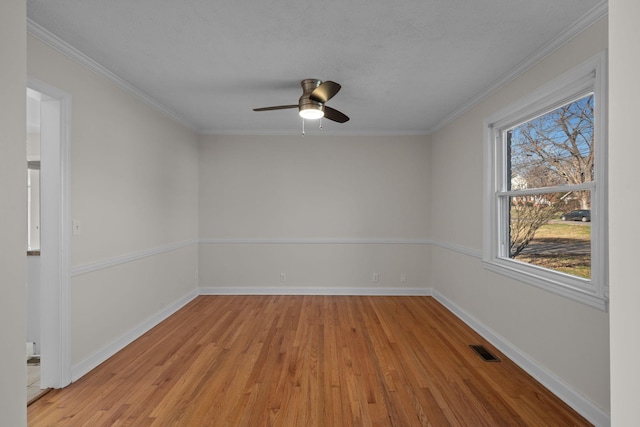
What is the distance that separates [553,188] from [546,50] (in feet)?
3.44

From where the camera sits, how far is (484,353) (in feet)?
10.1

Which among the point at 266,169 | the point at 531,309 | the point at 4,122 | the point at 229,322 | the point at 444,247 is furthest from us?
the point at 266,169

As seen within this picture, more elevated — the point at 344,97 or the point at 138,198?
the point at 344,97

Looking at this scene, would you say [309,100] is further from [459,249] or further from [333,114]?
[459,249]

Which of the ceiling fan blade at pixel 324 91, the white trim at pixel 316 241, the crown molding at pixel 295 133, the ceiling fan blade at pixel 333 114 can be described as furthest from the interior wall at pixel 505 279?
the ceiling fan blade at pixel 324 91

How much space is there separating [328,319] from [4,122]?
3561 millimetres

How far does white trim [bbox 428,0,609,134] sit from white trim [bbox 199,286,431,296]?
2748mm

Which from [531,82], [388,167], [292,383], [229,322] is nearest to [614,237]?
[292,383]

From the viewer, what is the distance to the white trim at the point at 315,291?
16.9 feet

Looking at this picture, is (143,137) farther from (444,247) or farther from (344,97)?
(444,247)

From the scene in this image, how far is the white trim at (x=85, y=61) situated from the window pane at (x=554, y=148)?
12.5 ft

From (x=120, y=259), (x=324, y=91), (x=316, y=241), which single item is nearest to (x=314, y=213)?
(x=316, y=241)

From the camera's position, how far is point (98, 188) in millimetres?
2879

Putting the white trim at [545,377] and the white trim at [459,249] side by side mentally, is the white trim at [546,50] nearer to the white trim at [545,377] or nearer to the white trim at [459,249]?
the white trim at [459,249]
